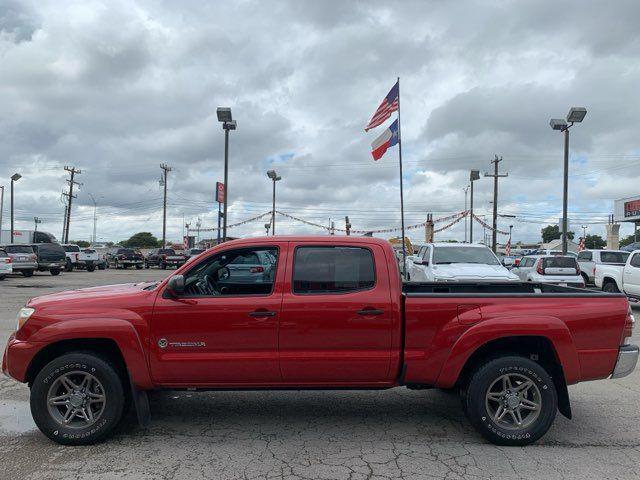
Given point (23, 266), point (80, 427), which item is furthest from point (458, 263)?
point (23, 266)

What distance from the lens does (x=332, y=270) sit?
178 inches

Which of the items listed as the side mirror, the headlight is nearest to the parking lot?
the headlight

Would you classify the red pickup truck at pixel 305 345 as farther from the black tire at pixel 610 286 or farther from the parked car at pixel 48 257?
the parked car at pixel 48 257

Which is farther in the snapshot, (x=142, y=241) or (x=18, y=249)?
(x=142, y=241)

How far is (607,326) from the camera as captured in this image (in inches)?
175

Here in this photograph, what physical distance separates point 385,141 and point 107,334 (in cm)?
1630

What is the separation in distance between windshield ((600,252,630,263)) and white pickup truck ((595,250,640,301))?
5375mm

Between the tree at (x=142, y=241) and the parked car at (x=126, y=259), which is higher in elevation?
the tree at (x=142, y=241)

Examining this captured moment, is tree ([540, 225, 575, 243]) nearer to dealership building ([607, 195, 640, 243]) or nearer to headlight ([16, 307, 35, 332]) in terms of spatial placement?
dealership building ([607, 195, 640, 243])

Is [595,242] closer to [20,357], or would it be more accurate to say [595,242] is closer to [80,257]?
[80,257]

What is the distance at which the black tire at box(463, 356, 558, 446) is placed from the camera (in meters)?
4.31

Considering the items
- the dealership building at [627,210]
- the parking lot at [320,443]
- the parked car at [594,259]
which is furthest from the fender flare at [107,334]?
the dealership building at [627,210]

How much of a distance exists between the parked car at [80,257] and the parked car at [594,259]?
27.1 meters

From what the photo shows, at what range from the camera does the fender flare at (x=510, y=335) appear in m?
4.29
